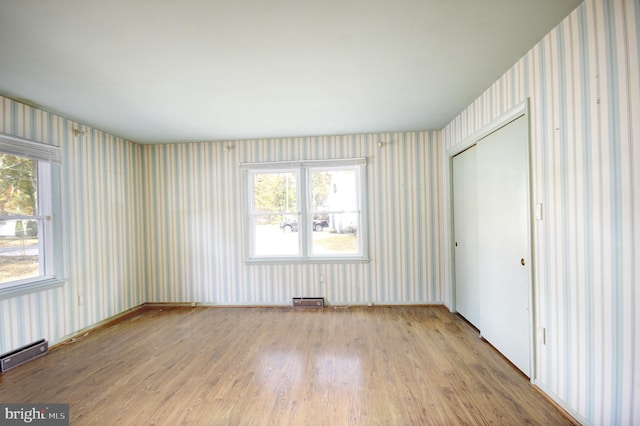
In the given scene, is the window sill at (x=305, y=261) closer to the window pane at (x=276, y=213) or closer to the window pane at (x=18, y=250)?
the window pane at (x=276, y=213)

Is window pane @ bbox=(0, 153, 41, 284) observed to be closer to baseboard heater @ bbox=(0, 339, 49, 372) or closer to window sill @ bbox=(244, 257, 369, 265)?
baseboard heater @ bbox=(0, 339, 49, 372)

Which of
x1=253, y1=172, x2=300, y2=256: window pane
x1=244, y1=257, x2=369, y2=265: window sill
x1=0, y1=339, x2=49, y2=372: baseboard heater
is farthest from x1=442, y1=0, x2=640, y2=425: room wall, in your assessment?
x1=0, y1=339, x2=49, y2=372: baseboard heater

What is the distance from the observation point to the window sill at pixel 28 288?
2.56 meters

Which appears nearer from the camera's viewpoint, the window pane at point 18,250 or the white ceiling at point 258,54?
the white ceiling at point 258,54

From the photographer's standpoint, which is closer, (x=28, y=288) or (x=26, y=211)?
(x=28, y=288)

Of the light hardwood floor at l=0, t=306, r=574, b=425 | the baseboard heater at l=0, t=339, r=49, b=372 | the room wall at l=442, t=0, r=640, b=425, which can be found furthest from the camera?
the baseboard heater at l=0, t=339, r=49, b=372

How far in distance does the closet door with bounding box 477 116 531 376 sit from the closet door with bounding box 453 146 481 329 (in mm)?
209

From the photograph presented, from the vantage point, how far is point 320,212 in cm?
421

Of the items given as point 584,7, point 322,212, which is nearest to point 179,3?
point 584,7

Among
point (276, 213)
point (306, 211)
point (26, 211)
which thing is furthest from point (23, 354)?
point (306, 211)

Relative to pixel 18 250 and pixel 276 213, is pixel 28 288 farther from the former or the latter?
pixel 276 213

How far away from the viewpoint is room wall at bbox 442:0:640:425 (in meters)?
1.38

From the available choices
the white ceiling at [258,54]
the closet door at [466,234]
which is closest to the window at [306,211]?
the white ceiling at [258,54]

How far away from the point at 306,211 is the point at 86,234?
Answer: 287 cm
